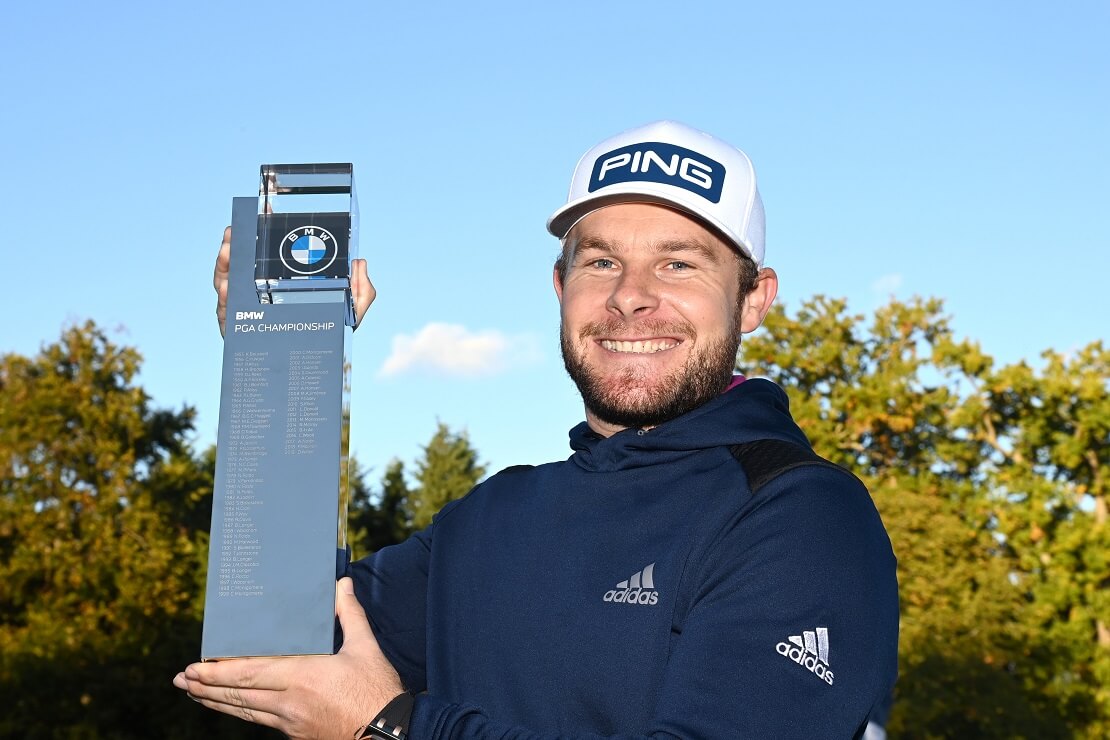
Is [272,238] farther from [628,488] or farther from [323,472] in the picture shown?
[628,488]

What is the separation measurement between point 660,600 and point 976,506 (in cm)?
1530

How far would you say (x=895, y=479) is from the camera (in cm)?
1712

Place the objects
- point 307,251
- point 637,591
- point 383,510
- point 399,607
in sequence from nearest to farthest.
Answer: point 637,591
point 307,251
point 399,607
point 383,510

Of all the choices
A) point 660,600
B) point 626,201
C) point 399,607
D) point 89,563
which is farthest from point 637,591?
point 89,563

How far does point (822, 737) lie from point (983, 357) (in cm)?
1620

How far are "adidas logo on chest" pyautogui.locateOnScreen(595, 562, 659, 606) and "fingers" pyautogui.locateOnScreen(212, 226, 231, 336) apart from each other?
1196 millimetres

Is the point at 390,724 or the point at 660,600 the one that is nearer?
the point at 390,724

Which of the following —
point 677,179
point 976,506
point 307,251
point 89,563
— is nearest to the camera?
point 307,251

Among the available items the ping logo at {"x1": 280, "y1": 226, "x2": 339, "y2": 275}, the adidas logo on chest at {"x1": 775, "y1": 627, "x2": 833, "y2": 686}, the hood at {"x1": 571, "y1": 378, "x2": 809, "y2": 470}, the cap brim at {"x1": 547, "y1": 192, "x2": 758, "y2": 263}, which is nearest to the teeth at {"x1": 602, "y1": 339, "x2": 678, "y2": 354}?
the hood at {"x1": 571, "y1": 378, "x2": 809, "y2": 470}

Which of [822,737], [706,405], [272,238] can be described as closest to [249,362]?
[272,238]

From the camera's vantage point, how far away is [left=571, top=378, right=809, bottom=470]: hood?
2.85 metres

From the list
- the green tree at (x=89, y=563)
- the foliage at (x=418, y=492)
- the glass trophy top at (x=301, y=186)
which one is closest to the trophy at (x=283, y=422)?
the glass trophy top at (x=301, y=186)

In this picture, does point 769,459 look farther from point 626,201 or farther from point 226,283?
point 226,283

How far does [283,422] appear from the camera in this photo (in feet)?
9.06
